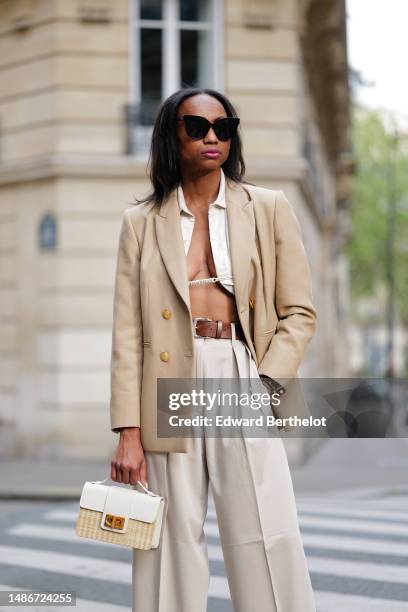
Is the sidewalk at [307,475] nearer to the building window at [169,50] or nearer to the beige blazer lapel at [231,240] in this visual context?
the building window at [169,50]

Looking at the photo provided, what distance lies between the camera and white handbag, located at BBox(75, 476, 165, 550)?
10.4ft

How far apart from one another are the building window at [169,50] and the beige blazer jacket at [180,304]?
35.6ft

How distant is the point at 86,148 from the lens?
1388 centimetres

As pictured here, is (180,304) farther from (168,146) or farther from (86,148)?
(86,148)

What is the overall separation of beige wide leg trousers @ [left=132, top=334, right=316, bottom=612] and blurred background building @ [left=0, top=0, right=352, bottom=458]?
10535mm

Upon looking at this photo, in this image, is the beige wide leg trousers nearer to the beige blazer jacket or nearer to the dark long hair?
the beige blazer jacket

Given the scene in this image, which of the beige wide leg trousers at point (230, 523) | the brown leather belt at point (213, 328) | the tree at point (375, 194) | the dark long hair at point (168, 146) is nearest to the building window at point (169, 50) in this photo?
the dark long hair at point (168, 146)

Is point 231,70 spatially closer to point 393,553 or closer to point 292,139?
point 292,139

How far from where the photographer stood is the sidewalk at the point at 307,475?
10.8m

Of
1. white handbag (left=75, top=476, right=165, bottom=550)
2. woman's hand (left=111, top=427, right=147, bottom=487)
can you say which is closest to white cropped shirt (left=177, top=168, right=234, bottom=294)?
woman's hand (left=111, top=427, right=147, bottom=487)

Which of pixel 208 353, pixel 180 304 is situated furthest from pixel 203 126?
pixel 208 353

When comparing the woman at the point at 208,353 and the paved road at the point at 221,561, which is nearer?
the woman at the point at 208,353

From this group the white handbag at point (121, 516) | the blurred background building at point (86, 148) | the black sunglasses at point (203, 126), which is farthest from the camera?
the blurred background building at point (86, 148)

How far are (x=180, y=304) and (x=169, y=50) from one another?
11.6 metres
